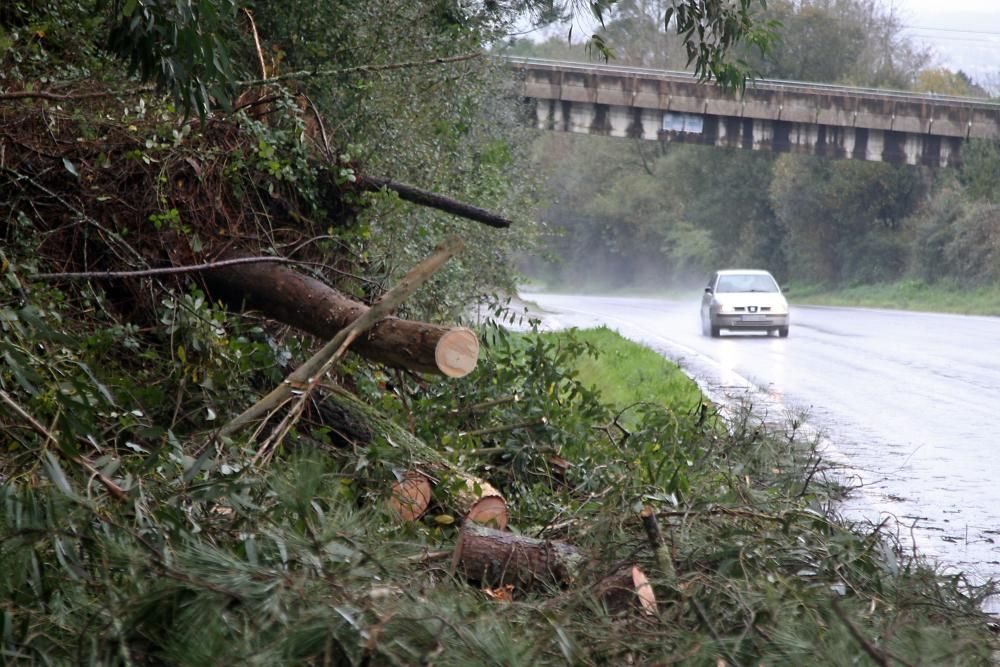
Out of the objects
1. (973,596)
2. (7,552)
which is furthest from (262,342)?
(973,596)

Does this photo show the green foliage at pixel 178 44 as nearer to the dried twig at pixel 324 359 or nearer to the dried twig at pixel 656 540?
the dried twig at pixel 324 359

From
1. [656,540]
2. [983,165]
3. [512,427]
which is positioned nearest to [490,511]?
[512,427]

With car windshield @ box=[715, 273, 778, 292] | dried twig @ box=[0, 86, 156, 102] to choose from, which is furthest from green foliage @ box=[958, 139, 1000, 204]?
dried twig @ box=[0, 86, 156, 102]

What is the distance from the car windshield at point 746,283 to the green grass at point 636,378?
7.51 m

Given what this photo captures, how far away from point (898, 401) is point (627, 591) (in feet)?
34.9

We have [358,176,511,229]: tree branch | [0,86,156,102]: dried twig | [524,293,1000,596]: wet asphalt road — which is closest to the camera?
[0,86,156,102]: dried twig

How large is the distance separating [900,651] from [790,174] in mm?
54366

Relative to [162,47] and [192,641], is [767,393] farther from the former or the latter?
[192,641]

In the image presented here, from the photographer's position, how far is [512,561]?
4.57m

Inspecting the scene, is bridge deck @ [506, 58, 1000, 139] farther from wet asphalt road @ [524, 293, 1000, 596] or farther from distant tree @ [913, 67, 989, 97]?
distant tree @ [913, 67, 989, 97]

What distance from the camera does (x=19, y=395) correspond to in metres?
5.13

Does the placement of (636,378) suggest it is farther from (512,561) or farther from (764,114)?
(764,114)

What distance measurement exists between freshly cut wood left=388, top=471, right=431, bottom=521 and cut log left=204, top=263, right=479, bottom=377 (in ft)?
1.84

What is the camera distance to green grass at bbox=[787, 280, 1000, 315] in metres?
37.6
